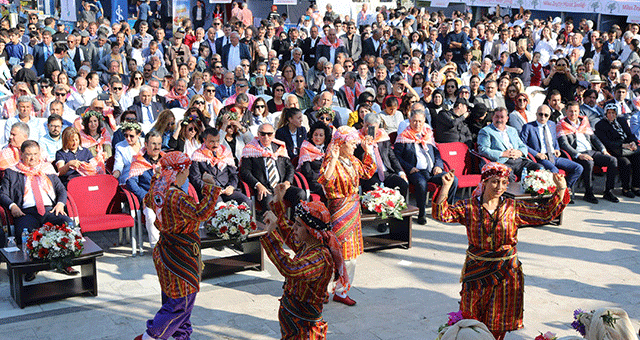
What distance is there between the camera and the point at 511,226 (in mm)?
4863

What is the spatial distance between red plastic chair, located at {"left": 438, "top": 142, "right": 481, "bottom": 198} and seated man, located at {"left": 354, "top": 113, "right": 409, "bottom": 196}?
82 centimetres

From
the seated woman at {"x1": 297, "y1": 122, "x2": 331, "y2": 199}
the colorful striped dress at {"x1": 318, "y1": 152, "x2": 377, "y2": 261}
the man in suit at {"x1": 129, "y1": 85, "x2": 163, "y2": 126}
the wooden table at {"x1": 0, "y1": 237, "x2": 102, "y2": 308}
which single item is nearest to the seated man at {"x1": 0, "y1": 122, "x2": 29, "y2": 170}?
the wooden table at {"x1": 0, "y1": 237, "x2": 102, "y2": 308}

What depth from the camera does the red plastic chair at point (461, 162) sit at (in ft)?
32.7

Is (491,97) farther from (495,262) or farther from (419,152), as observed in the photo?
(495,262)

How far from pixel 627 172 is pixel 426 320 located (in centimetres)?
641

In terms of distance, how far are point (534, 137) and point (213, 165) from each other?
515 cm

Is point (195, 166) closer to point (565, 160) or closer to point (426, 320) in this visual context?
point (426, 320)

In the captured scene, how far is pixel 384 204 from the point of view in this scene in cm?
801

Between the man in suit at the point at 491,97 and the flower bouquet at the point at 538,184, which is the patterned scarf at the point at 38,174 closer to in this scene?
the flower bouquet at the point at 538,184

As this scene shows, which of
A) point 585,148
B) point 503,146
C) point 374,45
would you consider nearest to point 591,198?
point 585,148

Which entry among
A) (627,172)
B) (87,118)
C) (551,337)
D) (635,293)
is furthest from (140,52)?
(551,337)

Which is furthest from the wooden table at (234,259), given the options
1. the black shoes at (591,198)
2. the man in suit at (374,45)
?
the man in suit at (374,45)

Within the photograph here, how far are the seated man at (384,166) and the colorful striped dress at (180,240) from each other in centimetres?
424

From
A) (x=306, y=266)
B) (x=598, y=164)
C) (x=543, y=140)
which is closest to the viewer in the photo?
(x=306, y=266)
